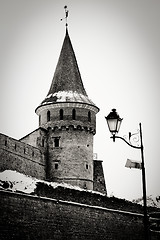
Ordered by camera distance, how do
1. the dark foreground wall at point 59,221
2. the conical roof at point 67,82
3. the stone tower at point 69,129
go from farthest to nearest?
the conical roof at point 67,82
the stone tower at point 69,129
the dark foreground wall at point 59,221

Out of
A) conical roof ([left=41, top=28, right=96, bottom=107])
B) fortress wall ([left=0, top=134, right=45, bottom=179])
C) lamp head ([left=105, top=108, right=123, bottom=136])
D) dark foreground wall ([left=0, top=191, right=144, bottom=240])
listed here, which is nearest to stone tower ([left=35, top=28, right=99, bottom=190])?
conical roof ([left=41, top=28, right=96, bottom=107])

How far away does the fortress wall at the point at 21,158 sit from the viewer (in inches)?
1153

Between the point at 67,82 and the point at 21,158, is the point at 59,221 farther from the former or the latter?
the point at 67,82

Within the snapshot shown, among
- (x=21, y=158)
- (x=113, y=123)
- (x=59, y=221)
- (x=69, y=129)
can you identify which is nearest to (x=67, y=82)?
(x=69, y=129)

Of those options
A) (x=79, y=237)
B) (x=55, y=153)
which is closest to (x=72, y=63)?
(x=55, y=153)

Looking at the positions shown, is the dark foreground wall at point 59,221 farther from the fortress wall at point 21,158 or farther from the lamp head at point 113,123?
the fortress wall at point 21,158

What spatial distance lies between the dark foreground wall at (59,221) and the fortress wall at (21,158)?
8.33 m

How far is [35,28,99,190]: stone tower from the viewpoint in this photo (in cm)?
3347

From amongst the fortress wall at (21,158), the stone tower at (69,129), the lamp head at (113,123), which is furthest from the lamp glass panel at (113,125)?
the stone tower at (69,129)

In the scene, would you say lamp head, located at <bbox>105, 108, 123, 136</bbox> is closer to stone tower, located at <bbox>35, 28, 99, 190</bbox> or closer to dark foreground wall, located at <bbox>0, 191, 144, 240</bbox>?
dark foreground wall, located at <bbox>0, 191, 144, 240</bbox>

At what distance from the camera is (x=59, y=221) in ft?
65.9

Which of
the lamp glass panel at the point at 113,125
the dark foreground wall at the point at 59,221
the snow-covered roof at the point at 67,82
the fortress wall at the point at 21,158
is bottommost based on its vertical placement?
the dark foreground wall at the point at 59,221

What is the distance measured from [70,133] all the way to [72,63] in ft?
19.8

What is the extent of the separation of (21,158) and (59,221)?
1142 cm
